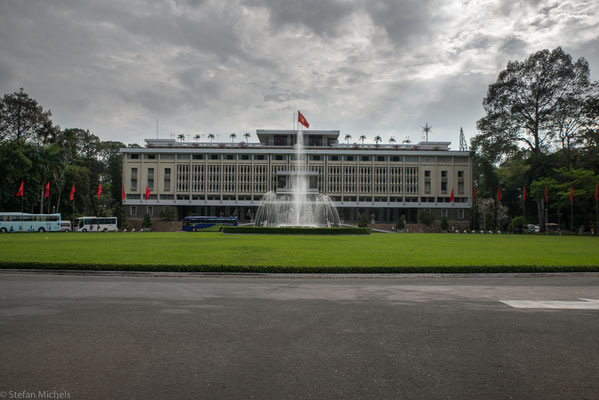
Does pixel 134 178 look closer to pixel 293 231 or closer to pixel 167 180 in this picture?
pixel 167 180

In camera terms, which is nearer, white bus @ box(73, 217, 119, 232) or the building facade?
white bus @ box(73, 217, 119, 232)

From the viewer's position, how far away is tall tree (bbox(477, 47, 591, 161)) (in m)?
55.1

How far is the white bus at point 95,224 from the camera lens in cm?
6109

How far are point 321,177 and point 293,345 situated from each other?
82.2m

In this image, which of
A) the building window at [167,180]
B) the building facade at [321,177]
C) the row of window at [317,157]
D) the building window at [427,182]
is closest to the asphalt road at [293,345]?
the building facade at [321,177]

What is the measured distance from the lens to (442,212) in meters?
85.4

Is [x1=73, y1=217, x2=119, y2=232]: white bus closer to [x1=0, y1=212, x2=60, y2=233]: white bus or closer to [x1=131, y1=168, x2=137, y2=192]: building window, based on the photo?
[x1=0, y1=212, x2=60, y2=233]: white bus

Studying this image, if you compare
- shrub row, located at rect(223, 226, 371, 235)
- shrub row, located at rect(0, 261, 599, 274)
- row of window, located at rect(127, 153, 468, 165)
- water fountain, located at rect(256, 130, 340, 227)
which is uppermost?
row of window, located at rect(127, 153, 468, 165)

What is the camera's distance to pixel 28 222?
53.4 m

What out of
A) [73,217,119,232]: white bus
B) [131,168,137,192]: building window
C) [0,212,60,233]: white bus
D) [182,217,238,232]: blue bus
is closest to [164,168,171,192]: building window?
[131,168,137,192]: building window

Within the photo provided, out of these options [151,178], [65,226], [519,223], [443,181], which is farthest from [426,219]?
[65,226]

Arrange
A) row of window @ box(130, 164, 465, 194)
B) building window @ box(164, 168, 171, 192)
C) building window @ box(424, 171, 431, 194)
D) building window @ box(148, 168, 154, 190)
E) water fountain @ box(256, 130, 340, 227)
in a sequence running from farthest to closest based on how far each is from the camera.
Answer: building window @ box(424, 171, 431, 194) → row of window @ box(130, 164, 465, 194) → building window @ box(164, 168, 171, 192) → building window @ box(148, 168, 154, 190) → water fountain @ box(256, 130, 340, 227)

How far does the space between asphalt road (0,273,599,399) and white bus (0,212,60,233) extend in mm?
51916

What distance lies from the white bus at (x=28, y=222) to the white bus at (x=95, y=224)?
414 cm
